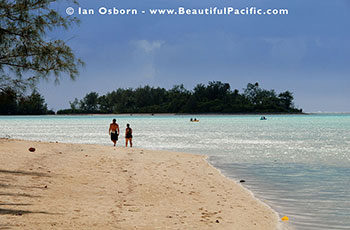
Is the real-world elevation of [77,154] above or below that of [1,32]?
below

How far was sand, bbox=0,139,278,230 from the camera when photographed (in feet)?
28.7

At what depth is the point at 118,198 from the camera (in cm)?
1130

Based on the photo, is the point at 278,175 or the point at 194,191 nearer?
the point at 194,191

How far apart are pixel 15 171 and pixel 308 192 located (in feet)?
30.3

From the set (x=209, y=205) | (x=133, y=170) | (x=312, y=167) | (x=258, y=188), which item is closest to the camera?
(x=209, y=205)

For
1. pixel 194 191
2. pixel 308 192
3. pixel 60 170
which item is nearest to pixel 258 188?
pixel 308 192

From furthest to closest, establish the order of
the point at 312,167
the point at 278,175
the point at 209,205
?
the point at 312,167, the point at 278,175, the point at 209,205

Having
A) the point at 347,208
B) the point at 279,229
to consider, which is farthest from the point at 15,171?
the point at 347,208

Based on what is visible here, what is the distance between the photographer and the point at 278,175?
18.6 m

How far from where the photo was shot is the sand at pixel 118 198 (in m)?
8.76

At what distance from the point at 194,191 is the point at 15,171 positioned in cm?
579

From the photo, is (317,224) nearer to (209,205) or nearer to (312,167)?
(209,205)

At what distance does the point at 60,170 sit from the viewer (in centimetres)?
1571

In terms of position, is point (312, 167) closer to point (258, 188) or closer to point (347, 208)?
point (258, 188)
